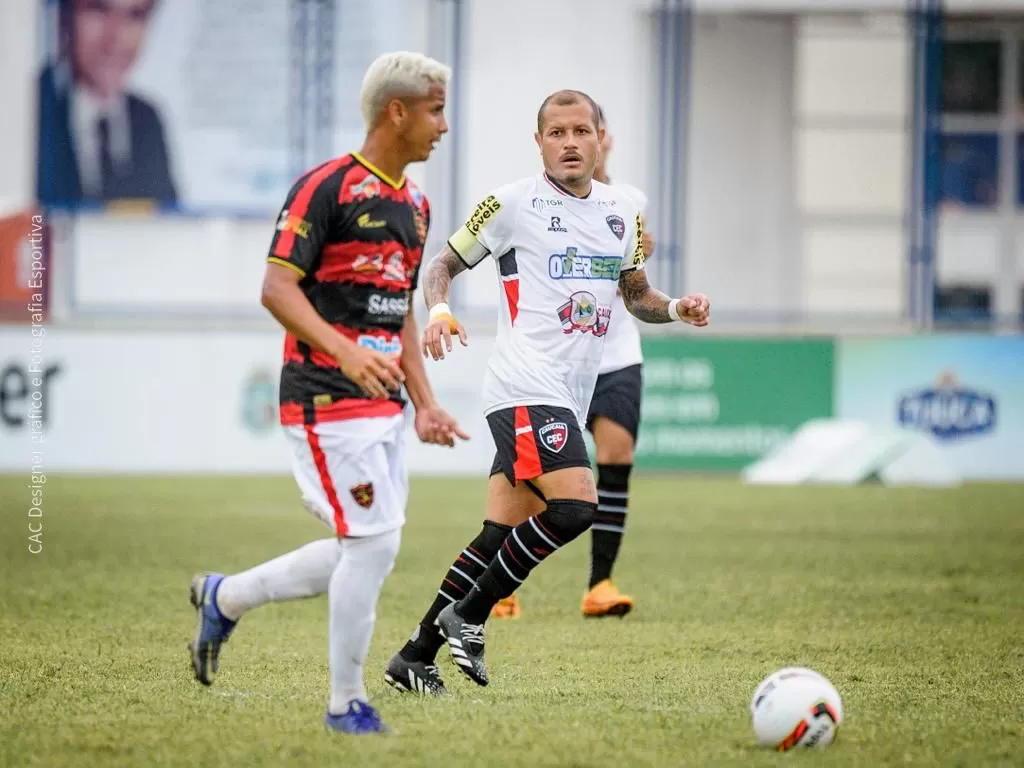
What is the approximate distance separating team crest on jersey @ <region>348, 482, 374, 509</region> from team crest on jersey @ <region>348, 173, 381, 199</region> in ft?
2.75

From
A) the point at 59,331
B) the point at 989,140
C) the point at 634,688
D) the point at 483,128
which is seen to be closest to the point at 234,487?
the point at 59,331

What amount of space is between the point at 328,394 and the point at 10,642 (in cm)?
284

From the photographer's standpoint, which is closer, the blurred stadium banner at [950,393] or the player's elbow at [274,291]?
the player's elbow at [274,291]

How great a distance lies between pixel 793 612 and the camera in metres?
8.47

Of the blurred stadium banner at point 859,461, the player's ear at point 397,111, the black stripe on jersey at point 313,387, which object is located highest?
the player's ear at point 397,111

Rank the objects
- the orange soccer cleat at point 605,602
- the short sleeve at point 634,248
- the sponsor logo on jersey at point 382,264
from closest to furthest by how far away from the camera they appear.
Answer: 1. the sponsor logo on jersey at point 382,264
2. the short sleeve at point 634,248
3. the orange soccer cleat at point 605,602

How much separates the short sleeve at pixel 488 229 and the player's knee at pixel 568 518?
3.11ft

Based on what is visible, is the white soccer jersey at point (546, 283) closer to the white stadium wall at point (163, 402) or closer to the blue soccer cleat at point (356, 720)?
the blue soccer cleat at point (356, 720)

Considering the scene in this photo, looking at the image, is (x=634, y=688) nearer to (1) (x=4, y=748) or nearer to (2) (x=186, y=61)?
(1) (x=4, y=748)

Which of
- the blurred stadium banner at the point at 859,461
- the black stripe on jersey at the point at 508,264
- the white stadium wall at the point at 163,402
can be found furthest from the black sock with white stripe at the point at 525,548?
the white stadium wall at the point at 163,402

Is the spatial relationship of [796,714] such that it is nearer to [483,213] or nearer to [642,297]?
[642,297]

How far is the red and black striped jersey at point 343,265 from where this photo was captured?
5.04 m

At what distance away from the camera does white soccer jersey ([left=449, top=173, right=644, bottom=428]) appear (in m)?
6.29

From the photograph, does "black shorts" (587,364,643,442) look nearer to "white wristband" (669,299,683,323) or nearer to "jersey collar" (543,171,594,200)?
"white wristband" (669,299,683,323)
